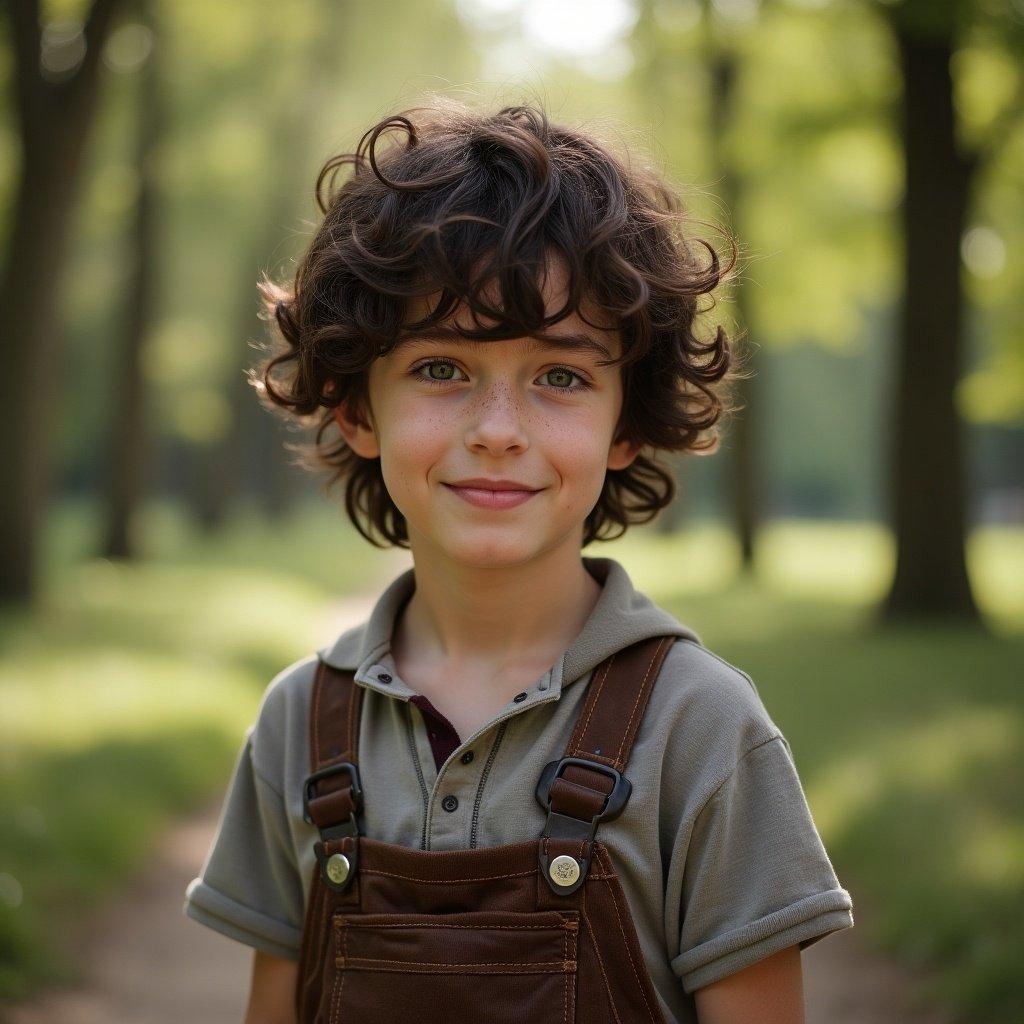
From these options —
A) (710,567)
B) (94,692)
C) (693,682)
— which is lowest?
(710,567)

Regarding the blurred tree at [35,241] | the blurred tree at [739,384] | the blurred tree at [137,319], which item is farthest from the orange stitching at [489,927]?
the blurred tree at [137,319]

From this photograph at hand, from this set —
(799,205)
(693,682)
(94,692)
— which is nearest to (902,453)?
(799,205)

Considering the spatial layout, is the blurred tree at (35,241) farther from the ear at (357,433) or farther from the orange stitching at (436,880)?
the orange stitching at (436,880)

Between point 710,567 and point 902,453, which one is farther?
point 710,567

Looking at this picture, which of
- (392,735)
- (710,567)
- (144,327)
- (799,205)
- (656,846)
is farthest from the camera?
(710,567)

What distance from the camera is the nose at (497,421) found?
189 centimetres

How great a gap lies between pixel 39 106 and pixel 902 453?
7.81 metres

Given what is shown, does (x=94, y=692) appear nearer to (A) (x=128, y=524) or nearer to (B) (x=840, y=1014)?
(B) (x=840, y=1014)

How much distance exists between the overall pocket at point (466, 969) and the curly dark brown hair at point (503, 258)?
32.0 inches

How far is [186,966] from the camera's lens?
15.4ft

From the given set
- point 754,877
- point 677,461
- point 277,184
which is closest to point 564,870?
point 754,877

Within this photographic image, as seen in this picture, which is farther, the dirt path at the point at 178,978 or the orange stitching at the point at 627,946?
the dirt path at the point at 178,978

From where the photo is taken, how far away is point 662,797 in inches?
72.9

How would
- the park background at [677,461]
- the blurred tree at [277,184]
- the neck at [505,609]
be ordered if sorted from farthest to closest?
the blurred tree at [277,184] → the park background at [677,461] → the neck at [505,609]
